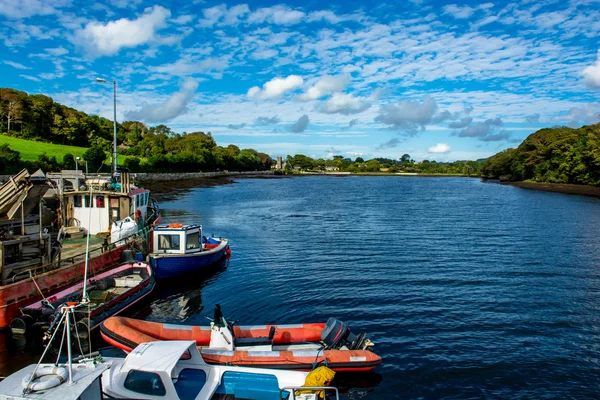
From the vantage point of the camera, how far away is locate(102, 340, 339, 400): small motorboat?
34.6 feet

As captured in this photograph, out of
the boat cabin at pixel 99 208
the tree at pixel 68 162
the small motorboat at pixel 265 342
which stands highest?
the tree at pixel 68 162

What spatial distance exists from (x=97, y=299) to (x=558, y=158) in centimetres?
13368

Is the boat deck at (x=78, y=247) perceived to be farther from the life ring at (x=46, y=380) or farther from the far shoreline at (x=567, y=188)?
the far shoreline at (x=567, y=188)

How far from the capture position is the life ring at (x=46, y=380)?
8.27 m

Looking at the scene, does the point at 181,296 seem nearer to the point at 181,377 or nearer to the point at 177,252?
the point at 177,252

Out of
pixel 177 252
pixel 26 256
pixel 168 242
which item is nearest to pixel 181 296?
pixel 177 252

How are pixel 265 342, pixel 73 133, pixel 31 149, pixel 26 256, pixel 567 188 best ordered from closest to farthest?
pixel 265 342 → pixel 26 256 → pixel 31 149 → pixel 567 188 → pixel 73 133

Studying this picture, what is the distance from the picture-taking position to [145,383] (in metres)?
10.6

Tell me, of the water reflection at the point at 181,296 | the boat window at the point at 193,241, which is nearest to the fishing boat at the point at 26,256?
the water reflection at the point at 181,296

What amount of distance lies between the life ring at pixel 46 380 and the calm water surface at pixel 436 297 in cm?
885

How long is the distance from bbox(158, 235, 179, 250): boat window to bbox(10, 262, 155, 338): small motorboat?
263 cm

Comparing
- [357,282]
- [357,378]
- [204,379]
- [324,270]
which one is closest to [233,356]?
[204,379]

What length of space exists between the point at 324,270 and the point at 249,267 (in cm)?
549

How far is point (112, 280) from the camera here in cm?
2198
